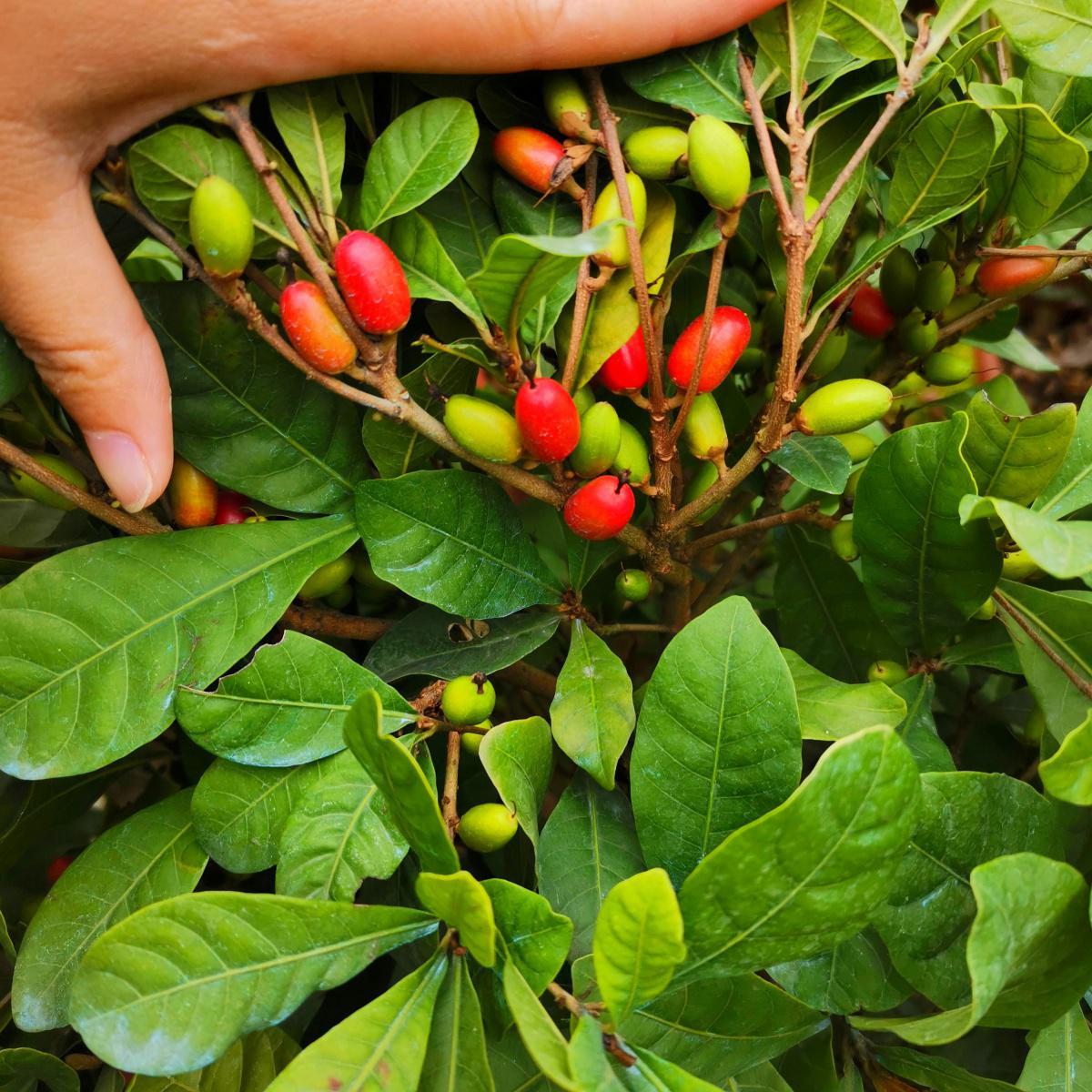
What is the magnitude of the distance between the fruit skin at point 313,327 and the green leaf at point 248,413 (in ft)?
0.31

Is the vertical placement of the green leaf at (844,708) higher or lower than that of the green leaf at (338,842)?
higher

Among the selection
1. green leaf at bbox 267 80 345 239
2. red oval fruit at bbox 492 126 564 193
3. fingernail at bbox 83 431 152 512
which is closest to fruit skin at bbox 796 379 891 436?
red oval fruit at bbox 492 126 564 193

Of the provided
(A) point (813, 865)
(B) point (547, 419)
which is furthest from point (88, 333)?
(A) point (813, 865)

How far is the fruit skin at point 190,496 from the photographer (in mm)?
704

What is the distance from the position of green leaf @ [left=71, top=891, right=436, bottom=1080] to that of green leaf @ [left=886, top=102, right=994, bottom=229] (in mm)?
585

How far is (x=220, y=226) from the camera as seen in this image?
552 mm

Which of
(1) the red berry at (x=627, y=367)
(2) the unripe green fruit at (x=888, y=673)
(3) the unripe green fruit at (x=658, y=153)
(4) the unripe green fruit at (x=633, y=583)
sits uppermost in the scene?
(3) the unripe green fruit at (x=658, y=153)

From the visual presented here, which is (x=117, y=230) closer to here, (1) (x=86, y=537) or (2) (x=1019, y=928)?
(1) (x=86, y=537)

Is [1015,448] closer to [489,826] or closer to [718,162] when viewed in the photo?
[718,162]

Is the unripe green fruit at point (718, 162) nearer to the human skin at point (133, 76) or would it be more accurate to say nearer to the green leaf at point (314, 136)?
the human skin at point (133, 76)

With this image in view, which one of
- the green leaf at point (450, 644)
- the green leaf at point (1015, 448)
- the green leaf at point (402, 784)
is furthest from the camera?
the green leaf at point (450, 644)

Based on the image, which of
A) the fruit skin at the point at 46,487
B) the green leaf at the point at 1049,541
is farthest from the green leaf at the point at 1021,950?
the fruit skin at the point at 46,487

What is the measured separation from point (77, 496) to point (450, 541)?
0.83 feet

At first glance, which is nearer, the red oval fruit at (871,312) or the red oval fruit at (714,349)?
the red oval fruit at (714,349)
